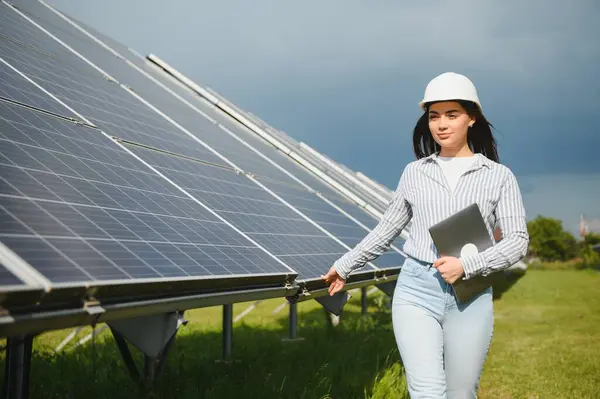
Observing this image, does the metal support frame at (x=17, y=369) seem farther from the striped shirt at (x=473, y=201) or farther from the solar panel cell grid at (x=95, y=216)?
the striped shirt at (x=473, y=201)

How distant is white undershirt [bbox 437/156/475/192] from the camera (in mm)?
4355

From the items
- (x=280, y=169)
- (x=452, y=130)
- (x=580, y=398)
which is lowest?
(x=580, y=398)

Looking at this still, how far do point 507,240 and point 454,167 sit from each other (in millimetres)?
592

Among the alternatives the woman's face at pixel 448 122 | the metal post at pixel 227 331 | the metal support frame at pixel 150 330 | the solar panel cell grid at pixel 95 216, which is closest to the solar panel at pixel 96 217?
the solar panel cell grid at pixel 95 216

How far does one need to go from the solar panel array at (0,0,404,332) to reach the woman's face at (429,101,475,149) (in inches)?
59.8

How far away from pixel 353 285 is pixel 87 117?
9.49 feet

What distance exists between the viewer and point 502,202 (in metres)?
4.22

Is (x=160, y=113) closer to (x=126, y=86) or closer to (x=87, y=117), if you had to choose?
(x=126, y=86)

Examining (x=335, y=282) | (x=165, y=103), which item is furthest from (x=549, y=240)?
(x=335, y=282)

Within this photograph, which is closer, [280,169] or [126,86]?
[126,86]

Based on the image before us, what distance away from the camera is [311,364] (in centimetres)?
898

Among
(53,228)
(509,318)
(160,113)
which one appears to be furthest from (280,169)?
(509,318)

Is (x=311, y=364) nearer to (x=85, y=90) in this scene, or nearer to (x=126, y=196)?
(x=85, y=90)

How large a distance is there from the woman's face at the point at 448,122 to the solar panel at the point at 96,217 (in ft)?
5.00
